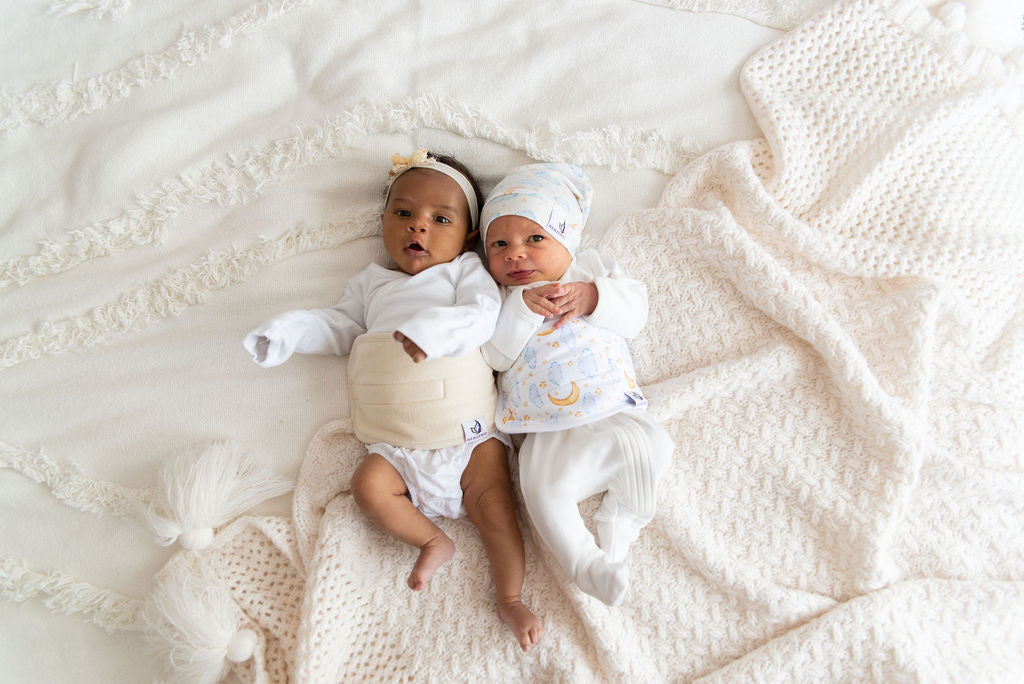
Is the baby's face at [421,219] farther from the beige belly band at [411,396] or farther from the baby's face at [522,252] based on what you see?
the beige belly band at [411,396]

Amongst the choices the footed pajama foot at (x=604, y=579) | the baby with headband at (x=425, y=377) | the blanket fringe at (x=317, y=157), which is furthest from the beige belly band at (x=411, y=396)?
the blanket fringe at (x=317, y=157)

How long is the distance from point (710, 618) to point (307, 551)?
82 cm

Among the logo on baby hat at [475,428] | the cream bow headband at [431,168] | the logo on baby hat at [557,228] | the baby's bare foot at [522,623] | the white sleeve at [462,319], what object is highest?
the cream bow headband at [431,168]

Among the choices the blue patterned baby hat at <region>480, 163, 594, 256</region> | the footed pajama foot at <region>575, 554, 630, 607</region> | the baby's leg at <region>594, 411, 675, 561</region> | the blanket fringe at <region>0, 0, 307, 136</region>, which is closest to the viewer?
the footed pajama foot at <region>575, 554, 630, 607</region>

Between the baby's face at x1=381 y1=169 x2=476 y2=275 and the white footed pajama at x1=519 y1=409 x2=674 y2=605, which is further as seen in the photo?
the baby's face at x1=381 y1=169 x2=476 y2=275

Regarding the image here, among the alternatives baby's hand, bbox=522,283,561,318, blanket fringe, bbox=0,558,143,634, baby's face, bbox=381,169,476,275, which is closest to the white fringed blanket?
blanket fringe, bbox=0,558,143,634

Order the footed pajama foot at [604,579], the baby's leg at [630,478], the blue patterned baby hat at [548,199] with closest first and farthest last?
the footed pajama foot at [604,579] < the baby's leg at [630,478] < the blue patterned baby hat at [548,199]

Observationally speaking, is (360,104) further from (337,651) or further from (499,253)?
(337,651)

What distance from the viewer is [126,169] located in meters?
1.46

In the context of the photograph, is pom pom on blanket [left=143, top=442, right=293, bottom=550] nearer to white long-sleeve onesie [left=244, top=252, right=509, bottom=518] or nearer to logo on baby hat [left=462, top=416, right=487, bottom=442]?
white long-sleeve onesie [left=244, top=252, right=509, bottom=518]

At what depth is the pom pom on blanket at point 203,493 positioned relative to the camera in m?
1.28

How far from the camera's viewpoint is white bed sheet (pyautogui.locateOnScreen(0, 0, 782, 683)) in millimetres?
1386

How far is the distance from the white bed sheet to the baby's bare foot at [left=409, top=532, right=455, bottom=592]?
1.13 feet

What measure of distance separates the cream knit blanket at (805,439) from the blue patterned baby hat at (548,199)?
0.46 feet
